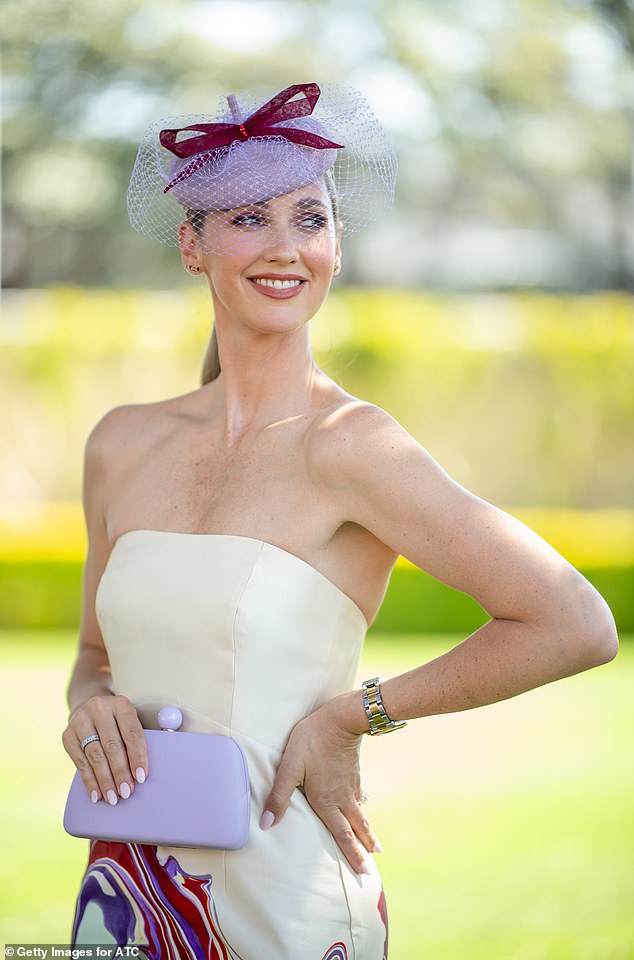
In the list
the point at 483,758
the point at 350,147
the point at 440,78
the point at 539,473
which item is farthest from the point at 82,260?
the point at 350,147

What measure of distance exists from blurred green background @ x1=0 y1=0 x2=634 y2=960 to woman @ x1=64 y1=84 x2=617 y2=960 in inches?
18.9

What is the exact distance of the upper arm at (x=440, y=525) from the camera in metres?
1.98

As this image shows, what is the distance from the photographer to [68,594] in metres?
10.5

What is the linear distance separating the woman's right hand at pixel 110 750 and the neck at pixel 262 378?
52cm

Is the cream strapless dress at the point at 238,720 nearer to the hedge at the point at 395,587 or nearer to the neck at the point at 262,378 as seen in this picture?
the neck at the point at 262,378

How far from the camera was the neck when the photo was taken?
2297 millimetres

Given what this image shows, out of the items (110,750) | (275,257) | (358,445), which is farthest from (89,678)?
(275,257)

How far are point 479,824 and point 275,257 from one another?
4.18m

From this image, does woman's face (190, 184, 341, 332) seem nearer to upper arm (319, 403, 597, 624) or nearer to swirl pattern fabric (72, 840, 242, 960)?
upper arm (319, 403, 597, 624)

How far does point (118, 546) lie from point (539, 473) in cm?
1042

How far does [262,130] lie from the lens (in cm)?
222

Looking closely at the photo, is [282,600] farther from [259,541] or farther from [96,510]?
[96,510]

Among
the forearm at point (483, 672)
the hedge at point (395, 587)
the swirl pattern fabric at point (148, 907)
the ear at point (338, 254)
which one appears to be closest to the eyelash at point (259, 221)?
the ear at point (338, 254)

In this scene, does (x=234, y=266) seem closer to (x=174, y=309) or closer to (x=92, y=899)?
(x=92, y=899)
